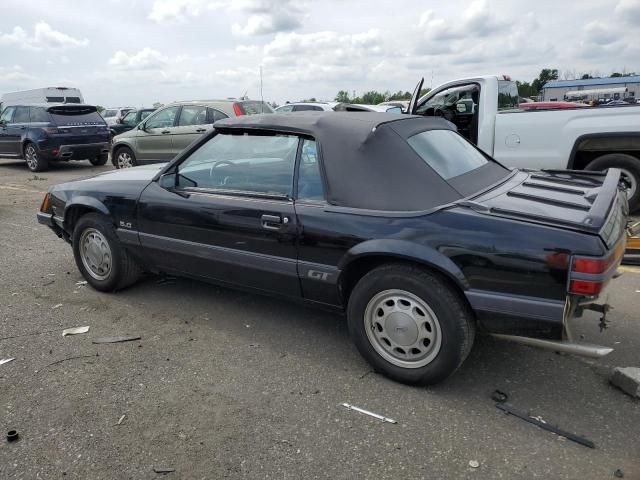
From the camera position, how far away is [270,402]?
284cm

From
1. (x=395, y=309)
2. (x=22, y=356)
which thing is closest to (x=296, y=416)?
(x=395, y=309)

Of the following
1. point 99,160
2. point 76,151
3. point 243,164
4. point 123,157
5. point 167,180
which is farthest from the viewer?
point 99,160

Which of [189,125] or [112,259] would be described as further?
[189,125]

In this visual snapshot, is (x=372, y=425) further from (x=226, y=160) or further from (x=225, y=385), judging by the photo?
(x=226, y=160)

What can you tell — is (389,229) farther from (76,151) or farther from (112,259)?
(76,151)

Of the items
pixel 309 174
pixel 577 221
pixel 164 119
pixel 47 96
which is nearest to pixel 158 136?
pixel 164 119

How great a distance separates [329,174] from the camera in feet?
10.2

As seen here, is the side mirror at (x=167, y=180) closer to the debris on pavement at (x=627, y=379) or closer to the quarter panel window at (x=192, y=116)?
the debris on pavement at (x=627, y=379)

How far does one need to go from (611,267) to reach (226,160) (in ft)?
8.27

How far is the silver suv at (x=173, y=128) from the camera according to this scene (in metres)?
9.89

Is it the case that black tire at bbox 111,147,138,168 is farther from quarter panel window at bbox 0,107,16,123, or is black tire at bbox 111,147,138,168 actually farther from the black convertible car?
the black convertible car

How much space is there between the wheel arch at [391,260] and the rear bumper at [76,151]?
11.7 metres

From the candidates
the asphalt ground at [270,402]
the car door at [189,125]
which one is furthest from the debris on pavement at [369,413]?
the car door at [189,125]

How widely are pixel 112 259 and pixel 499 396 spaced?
317 centimetres
